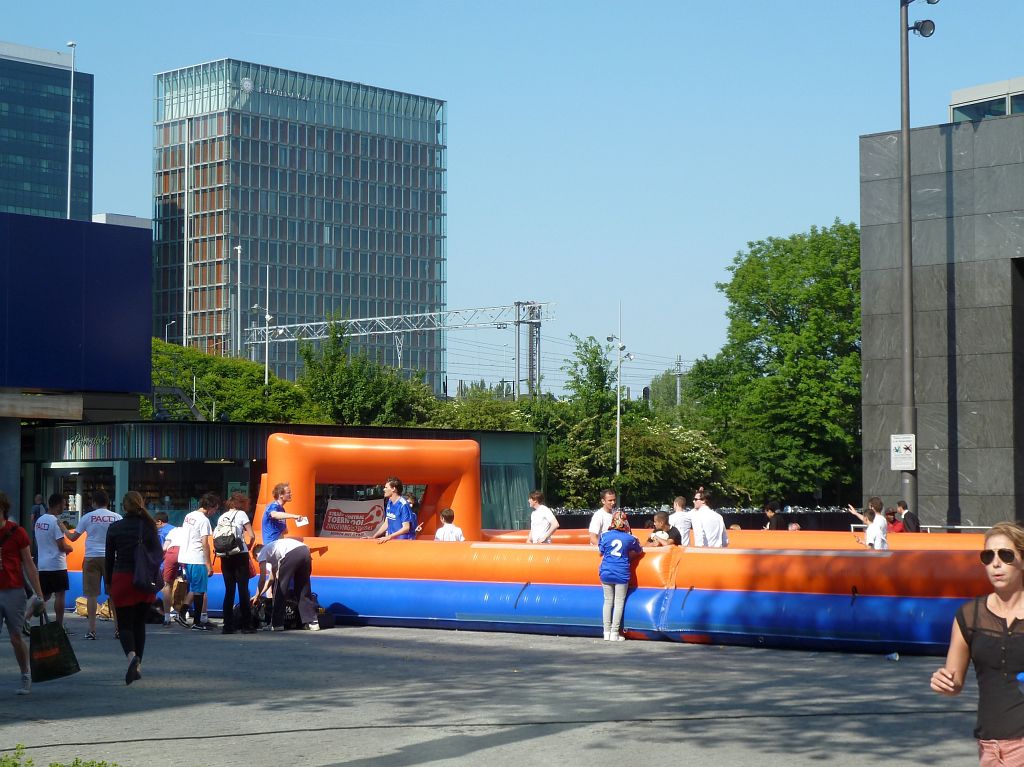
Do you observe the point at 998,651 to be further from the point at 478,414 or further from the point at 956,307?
the point at 478,414

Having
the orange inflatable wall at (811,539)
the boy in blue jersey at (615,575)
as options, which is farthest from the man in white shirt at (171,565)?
the orange inflatable wall at (811,539)

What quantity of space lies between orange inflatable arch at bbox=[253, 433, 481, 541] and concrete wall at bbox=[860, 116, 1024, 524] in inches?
329

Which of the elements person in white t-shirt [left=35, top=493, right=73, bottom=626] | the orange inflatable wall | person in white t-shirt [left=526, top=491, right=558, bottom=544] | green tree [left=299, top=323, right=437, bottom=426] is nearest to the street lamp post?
green tree [left=299, top=323, right=437, bottom=426]

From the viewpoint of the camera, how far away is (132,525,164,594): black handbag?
12.8 meters

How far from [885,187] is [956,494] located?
589cm

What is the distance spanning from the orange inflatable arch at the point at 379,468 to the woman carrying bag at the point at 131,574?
6663 millimetres

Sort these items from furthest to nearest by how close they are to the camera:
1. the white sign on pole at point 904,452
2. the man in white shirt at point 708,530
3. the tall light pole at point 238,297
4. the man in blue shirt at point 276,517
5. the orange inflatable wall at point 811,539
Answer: the tall light pole at point 238,297
the white sign on pole at point 904,452
the orange inflatable wall at point 811,539
the man in white shirt at point 708,530
the man in blue shirt at point 276,517

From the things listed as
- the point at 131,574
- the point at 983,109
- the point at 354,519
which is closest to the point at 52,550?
the point at 131,574

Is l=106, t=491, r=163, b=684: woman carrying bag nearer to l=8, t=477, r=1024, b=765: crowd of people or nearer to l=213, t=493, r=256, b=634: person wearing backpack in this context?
l=8, t=477, r=1024, b=765: crowd of people

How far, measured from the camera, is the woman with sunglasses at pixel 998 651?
5.38m

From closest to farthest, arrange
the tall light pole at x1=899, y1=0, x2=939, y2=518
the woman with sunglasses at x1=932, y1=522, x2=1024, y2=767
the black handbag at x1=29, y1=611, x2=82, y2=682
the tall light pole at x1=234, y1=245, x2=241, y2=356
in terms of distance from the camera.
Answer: the woman with sunglasses at x1=932, y1=522, x2=1024, y2=767, the black handbag at x1=29, y1=611, x2=82, y2=682, the tall light pole at x1=899, y1=0, x2=939, y2=518, the tall light pole at x1=234, y1=245, x2=241, y2=356

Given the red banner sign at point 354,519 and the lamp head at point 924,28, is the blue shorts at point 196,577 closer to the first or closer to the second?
the red banner sign at point 354,519

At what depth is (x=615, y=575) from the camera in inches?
654

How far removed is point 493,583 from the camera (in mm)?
18141
